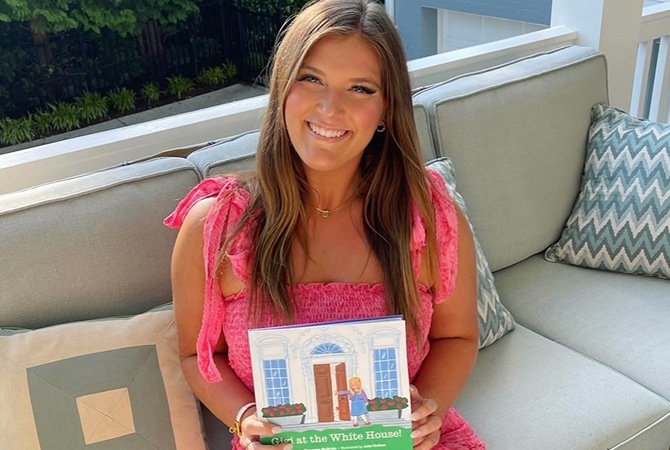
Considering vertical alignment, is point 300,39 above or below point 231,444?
above

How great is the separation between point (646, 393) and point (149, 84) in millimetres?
4990

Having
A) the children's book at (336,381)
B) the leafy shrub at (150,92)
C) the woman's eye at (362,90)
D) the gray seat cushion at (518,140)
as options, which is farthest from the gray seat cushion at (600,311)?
the leafy shrub at (150,92)

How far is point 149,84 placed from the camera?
5.65 meters

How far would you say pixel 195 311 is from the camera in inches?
47.4

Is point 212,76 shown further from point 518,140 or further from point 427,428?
point 427,428

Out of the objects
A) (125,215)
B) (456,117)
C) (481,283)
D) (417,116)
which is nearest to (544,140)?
(456,117)

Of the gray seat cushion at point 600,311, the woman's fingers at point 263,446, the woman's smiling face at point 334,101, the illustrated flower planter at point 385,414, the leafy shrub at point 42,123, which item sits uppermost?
the woman's smiling face at point 334,101

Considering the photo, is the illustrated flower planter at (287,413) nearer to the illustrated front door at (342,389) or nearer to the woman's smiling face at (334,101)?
the illustrated front door at (342,389)

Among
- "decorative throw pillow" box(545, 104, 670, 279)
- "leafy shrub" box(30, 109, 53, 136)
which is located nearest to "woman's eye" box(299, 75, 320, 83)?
"decorative throw pillow" box(545, 104, 670, 279)

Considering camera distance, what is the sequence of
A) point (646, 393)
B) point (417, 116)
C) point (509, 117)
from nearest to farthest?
point (646, 393)
point (417, 116)
point (509, 117)

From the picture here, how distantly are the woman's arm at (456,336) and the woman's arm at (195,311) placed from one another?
0.36m

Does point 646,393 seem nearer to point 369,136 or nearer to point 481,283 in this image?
point 481,283

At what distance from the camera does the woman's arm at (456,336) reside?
1.28 m

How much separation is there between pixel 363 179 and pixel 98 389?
63cm
